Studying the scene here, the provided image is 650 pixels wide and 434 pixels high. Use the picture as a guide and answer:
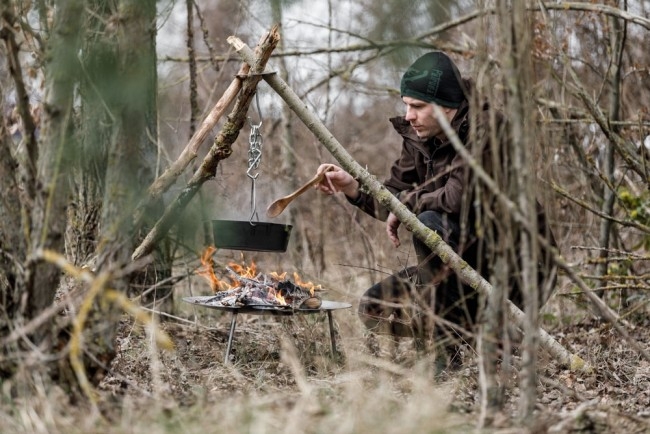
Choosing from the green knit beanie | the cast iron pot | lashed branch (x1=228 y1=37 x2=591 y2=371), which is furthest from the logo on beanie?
A: the cast iron pot

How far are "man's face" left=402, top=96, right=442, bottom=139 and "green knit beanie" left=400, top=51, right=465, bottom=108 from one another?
4 centimetres

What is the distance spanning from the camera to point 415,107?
503cm

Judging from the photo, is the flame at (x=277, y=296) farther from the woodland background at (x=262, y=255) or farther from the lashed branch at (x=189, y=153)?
the lashed branch at (x=189, y=153)

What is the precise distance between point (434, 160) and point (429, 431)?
2.78 meters

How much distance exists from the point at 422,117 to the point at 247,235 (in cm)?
126

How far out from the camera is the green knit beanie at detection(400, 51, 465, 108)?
496 cm

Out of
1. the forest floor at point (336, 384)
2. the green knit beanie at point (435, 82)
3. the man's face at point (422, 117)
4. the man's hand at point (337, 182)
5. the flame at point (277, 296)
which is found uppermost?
the green knit beanie at point (435, 82)

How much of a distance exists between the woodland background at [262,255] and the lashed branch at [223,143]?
20mm

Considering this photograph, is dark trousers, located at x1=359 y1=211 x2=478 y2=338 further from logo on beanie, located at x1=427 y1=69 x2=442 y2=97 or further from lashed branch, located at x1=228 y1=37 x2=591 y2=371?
logo on beanie, located at x1=427 y1=69 x2=442 y2=97

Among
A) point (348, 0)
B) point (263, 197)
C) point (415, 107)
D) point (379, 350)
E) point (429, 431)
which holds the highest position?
point (348, 0)

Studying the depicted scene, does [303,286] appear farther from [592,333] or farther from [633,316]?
A: [633,316]

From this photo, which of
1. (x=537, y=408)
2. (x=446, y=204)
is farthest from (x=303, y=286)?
(x=537, y=408)

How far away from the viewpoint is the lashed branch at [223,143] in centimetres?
468

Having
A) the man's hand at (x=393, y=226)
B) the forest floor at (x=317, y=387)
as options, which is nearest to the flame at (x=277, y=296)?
the forest floor at (x=317, y=387)
